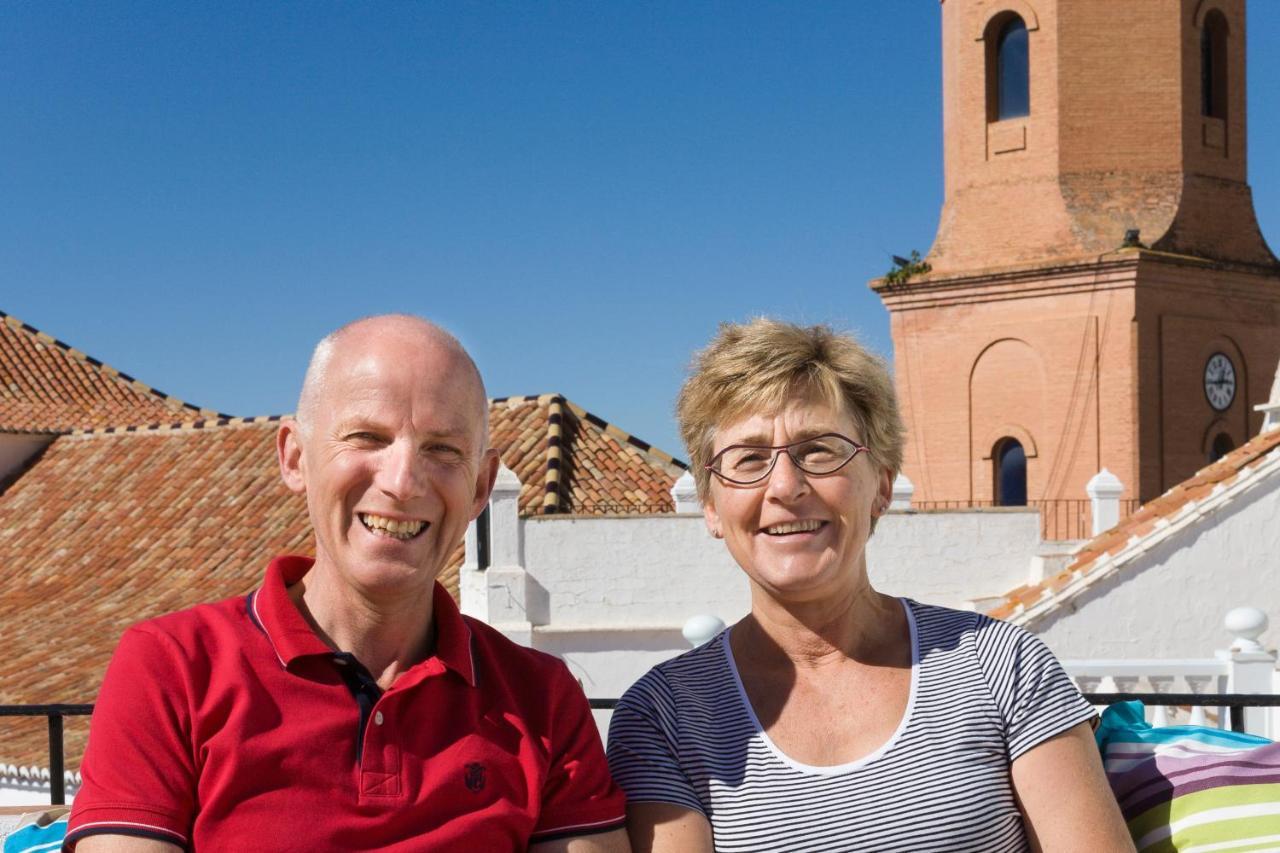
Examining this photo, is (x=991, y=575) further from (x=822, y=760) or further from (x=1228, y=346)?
(x=822, y=760)

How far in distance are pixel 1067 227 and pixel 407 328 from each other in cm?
Result: 2279

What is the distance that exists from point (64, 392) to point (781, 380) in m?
26.1

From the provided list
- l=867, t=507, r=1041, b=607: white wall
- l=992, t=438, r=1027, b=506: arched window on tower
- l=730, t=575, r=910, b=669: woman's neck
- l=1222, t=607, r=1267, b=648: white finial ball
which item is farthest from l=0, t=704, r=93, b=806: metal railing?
l=992, t=438, r=1027, b=506: arched window on tower

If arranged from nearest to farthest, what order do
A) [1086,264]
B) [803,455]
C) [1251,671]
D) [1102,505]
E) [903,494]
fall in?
[803,455] < [1251,671] < [903,494] < [1102,505] < [1086,264]

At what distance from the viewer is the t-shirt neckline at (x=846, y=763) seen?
2.80 meters

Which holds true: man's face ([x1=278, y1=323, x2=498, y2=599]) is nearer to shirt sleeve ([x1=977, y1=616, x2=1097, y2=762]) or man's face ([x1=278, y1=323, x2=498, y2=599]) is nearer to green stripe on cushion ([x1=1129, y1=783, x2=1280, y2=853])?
shirt sleeve ([x1=977, y1=616, x2=1097, y2=762])

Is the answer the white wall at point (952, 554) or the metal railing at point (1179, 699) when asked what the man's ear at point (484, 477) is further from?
the white wall at point (952, 554)

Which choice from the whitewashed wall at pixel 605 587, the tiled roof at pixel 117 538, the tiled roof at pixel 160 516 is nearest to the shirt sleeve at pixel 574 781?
the whitewashed wall at pixel 605 587

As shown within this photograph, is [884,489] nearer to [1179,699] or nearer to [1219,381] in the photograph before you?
[1179,699]

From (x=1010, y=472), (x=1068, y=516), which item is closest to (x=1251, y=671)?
(x=1068, y=516)

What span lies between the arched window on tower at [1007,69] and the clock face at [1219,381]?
4848mm

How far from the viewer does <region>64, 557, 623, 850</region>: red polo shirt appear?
2.43m

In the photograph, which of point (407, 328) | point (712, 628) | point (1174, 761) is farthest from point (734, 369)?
point (712, 628)

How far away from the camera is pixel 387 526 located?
2627mm
